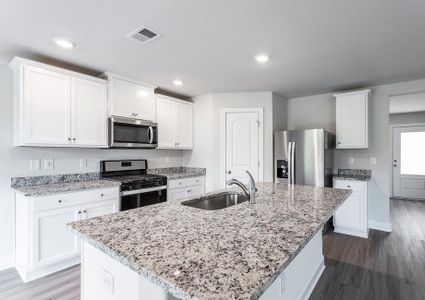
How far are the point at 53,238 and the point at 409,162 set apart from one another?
786cm

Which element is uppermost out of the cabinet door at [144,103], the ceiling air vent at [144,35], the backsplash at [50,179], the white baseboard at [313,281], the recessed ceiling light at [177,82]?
the ceiling air vent at [144,35]

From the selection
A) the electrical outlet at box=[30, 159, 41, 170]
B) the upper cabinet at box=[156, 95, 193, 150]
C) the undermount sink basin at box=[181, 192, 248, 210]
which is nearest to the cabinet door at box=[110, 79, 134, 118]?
the upper cabinet at box=[156, 95, 193, 150]

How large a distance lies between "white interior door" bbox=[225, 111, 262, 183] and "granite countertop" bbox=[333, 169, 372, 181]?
1.33 metres

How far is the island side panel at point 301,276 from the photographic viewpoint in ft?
4.76

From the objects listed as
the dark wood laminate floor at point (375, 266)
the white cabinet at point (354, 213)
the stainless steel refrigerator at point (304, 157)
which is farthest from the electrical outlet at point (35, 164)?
the white cabinet at point (354, 213)

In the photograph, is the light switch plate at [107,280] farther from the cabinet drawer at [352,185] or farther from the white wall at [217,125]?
the cabinet drawer at [352,185]

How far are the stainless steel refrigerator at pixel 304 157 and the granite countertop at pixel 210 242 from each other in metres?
2.00

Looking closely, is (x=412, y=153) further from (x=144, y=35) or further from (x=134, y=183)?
(x=144, y=35)

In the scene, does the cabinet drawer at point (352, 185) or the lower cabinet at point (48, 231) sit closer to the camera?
the lower cabinet at point (48, 231)

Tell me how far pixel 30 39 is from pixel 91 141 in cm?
122

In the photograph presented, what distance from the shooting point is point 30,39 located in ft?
7.30

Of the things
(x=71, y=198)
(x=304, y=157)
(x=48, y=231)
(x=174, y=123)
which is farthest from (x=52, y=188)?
(x=304, y=157)

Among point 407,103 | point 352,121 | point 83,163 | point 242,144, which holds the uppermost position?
point 407,103

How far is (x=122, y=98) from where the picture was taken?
327cm
